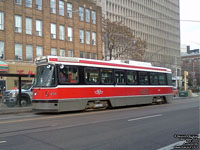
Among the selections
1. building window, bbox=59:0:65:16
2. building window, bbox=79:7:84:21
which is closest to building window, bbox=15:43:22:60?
building window, bbox=59:0:65:16

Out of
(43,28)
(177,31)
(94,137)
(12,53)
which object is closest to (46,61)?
(94,137)

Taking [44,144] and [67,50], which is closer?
[44,144]

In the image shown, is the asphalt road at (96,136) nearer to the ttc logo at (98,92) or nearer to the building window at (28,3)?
the ttc logo at (98,92)

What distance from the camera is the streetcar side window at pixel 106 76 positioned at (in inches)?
591

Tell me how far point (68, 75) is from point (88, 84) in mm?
1460

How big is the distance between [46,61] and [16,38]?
19452mm

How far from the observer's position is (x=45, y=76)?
12.9 m

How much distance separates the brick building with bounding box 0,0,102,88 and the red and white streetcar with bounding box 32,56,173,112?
13645 millimetres

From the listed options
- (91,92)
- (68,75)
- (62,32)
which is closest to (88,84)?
(91,92)

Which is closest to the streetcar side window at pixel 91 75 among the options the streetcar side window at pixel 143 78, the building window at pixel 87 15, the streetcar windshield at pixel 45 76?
the streetcar windshield at pixel 45 76

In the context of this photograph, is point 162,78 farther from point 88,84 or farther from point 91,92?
point 88,84

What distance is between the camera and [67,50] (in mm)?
36281

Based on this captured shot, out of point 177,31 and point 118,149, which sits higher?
point 177,31

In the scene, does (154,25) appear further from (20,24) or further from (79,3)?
(20,24)
